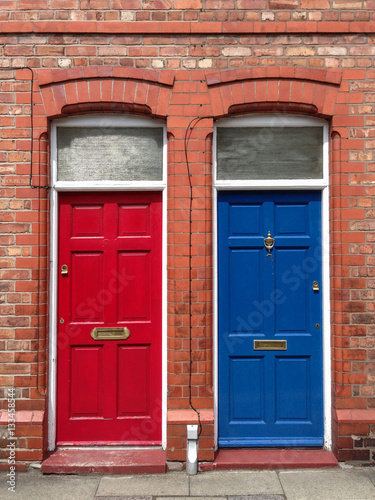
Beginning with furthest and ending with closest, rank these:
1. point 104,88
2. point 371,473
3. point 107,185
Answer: point 107,185 < point 104,88 < point 371,473

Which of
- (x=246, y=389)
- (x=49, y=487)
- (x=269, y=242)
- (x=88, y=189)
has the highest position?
(x=88, y=189)

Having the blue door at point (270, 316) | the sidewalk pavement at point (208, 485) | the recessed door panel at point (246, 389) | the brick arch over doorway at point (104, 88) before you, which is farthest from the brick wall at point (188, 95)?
the sidewalk pavement at point (208, 485)

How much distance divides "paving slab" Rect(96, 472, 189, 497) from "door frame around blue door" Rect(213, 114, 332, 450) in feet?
2.01

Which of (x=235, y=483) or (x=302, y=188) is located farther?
(x=302, y=188)

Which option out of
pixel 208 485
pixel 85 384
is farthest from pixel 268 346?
pixel 85 384

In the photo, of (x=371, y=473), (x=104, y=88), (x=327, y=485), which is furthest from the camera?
(x=104, y=88)

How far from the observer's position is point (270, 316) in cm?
454

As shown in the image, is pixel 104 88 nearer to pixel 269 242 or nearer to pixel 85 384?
pixel 269 242

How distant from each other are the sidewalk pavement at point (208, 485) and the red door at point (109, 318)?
19.0 inches

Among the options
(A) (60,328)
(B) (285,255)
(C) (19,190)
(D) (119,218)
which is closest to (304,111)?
(B) (285,255)

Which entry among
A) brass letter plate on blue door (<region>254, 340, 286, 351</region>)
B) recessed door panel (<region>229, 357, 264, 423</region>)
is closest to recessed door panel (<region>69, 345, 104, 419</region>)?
recessed door panel (<region>229, 357, 264, 423</region>)

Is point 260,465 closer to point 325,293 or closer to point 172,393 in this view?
point 172,393

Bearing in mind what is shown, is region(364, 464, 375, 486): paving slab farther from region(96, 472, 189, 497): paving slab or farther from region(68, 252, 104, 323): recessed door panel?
region(68, 252, 104, 323): recessed door panel

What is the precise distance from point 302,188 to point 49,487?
3.50 metres
